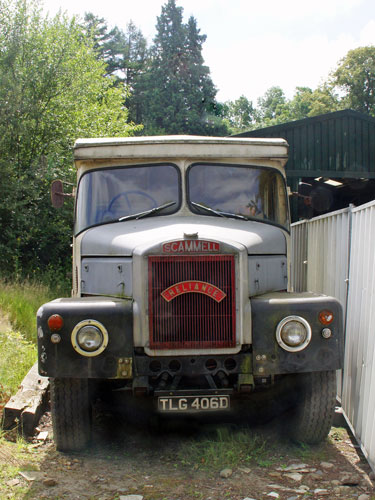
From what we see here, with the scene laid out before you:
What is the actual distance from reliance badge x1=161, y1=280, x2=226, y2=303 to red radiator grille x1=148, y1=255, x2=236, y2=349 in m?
0.02

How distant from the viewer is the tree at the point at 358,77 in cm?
4675

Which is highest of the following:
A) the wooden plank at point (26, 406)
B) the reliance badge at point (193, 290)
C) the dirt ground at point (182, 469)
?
the reliance badge at point (193, 290)

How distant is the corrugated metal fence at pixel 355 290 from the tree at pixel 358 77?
4389 centimetres

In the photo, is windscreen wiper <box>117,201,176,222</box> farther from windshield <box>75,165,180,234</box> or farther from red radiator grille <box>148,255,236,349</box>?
red radiator grille <box>148,255,236,349</box>

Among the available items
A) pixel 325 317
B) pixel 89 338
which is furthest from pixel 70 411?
pixel 325 317

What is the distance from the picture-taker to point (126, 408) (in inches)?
209

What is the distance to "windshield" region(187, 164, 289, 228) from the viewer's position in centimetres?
545

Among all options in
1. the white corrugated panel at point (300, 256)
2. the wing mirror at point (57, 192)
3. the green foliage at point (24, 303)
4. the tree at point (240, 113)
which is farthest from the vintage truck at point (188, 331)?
the tree at point (240, 113)

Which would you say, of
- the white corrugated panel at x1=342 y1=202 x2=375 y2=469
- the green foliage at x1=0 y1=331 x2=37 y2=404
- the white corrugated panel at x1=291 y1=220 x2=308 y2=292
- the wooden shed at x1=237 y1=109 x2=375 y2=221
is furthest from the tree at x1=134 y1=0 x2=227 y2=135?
the white corrugated panel at x1=342 y1=202 x2=375 y2=469

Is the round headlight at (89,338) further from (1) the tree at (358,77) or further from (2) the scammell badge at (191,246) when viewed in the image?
(1) the tree at (358,77)

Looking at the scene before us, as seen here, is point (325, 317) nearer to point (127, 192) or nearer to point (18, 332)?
point (127, 192)

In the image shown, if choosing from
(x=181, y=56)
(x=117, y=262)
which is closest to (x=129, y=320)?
(x=117, y=262)

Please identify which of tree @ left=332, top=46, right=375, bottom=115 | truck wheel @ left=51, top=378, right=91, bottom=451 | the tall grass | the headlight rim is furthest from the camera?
tree @ left=332, top=46, right=375, bottom=115

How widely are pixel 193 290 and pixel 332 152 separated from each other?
1367cm
